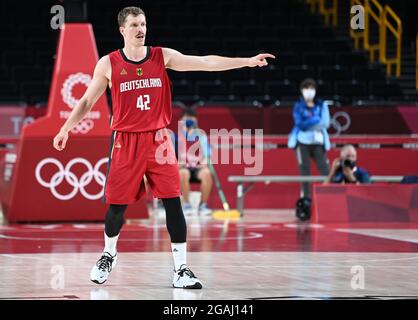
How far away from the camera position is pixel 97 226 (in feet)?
41.8

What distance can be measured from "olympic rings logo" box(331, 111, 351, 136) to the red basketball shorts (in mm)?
11418

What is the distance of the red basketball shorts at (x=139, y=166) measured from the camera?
700 centimetres

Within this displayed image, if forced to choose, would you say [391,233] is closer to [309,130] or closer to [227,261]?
[309,130]

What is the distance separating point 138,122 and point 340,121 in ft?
38.2

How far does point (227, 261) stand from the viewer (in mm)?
8688

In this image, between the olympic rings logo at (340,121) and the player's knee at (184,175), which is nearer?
the player's knee at (184,175)

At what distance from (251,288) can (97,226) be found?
623cm

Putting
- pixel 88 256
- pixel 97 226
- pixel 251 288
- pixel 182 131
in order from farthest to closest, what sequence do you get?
pixel 182 131, pixel 97 226, pixel 88 256, pixel 251 288

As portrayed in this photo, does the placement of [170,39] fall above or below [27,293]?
above

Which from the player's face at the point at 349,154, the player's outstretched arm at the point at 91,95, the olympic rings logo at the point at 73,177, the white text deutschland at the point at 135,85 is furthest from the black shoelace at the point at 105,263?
the player's face at the point at 349,154

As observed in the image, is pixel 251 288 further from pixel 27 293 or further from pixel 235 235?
pixel 235 235

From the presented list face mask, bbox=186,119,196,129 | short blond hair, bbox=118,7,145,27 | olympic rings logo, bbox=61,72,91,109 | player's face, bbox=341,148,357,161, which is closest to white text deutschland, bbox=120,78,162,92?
short blond hair, bbox=118,7,145,27

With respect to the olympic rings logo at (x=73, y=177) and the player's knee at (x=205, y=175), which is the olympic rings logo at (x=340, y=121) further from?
the olympic rings logo at (x=73, y=177)

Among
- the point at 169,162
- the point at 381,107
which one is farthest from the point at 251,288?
the point at 381,107
